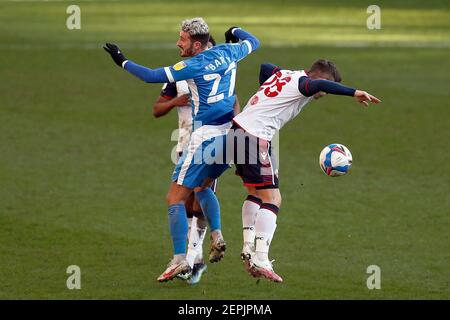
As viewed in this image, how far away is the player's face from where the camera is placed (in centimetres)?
1058

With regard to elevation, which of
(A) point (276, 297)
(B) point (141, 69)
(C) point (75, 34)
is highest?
(C) point (75, 34)

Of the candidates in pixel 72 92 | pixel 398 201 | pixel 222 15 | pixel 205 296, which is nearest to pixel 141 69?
pixel 205 296

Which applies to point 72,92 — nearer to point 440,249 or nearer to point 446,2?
point 440,249

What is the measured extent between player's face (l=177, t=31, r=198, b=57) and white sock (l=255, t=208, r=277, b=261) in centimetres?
168

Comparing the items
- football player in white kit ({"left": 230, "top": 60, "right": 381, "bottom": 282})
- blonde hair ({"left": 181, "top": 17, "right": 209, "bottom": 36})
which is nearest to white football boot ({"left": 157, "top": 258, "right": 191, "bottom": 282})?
football player in white kit ({"left": 230, "top": 60, "right": 381, "bottom": 282})

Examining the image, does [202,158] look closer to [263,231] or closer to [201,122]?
[201,122]

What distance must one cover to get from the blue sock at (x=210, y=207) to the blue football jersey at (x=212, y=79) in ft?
2.59

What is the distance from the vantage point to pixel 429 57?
86.5ft

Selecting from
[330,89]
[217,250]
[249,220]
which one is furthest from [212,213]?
[330,89]

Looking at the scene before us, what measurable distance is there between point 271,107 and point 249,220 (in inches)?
45.7

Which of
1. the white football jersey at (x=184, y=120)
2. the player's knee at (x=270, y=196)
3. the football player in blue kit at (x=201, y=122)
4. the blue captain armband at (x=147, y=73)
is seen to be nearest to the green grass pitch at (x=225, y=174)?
the football player in blue kit at (x=201, y=122)

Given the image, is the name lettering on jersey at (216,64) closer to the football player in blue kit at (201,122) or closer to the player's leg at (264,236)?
the football player in blue kit at (201,122)

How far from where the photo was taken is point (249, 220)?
1099cm

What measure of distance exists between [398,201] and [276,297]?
450 cm
